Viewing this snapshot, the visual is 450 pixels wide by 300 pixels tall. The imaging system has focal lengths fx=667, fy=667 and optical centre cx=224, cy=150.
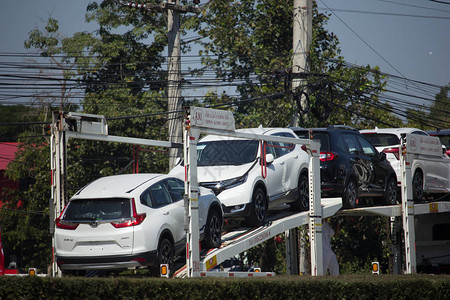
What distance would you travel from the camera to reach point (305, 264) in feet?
62.7

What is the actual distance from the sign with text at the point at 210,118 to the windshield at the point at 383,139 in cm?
667

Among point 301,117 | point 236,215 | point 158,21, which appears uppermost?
point 158,21

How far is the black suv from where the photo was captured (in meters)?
13.7

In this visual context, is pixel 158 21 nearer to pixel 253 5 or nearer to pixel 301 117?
pixel 253 5

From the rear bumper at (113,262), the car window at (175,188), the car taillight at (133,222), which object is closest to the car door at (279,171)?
the car window at (175,188)

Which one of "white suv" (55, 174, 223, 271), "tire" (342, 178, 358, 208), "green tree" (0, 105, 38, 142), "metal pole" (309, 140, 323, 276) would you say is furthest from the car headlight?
"green tree" (0, 105, 38, 142)

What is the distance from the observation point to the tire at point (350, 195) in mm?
13906

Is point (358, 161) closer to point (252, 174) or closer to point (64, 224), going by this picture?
point (252, 174)

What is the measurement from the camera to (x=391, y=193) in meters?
15.7

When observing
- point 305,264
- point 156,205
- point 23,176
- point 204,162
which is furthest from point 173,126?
point 156,205

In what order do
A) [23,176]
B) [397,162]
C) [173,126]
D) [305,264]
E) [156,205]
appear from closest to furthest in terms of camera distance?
1. [156,205]
2. [397,162]
3. [305,264]
4. [173,126]
5. [23,176]

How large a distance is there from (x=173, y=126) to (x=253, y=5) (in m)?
8.35

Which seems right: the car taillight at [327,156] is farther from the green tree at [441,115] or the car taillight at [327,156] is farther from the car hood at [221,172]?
the green tree at [441,115]

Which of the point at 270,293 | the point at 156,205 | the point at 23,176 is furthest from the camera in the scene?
the point at 23,176
